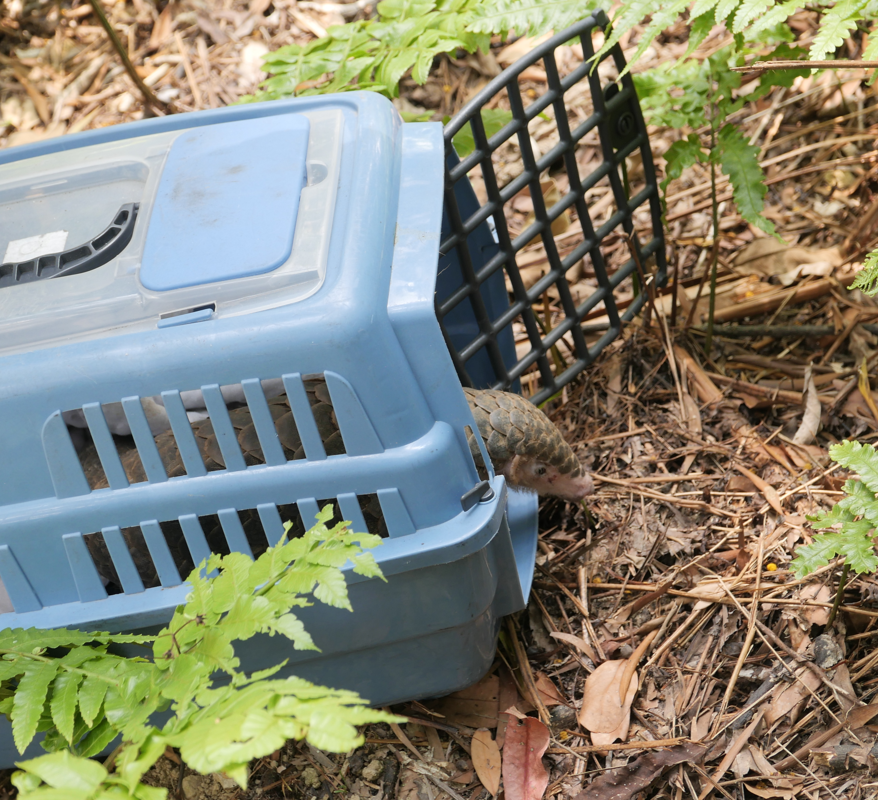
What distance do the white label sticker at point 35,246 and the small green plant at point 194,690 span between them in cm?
69

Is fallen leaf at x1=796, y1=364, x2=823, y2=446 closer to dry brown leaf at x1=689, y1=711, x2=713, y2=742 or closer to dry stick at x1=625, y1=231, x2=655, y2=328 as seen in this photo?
dry stick at x1=625, y1=231, x2=655, y2=328

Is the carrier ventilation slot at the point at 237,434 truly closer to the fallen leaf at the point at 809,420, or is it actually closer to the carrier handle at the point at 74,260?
the carrier handle at the point at 74,260

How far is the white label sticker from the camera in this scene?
158 centimetres

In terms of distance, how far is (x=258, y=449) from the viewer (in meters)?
1.50

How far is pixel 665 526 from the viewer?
2086 mm

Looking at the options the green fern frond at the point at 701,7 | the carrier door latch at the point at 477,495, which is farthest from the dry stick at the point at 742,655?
the green fern frond at the point at 701,7

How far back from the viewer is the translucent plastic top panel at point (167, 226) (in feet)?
4.63

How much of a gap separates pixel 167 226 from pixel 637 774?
1404mm

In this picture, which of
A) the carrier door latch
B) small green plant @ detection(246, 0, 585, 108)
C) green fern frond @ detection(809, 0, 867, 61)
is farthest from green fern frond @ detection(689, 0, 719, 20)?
the carrier door latch

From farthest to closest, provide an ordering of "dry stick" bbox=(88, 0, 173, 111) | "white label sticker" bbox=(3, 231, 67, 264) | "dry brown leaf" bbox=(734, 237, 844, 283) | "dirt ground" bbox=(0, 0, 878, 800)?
"dry stick" bbox=(88, 0, 173, 111)
"dry brown leaf" bbox=(734, 237, 844, 283)
"dirt ground" bbox=(0, 0, 878, 800)
"white label sticker" bbox=(3, 231, 67, 264)

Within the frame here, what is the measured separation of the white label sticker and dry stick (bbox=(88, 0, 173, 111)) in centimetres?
198

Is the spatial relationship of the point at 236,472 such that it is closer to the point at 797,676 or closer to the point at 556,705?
the point at 556,705

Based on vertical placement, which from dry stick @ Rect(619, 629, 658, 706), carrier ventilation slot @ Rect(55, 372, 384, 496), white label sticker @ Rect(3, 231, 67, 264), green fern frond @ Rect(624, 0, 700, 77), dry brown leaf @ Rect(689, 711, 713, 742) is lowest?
dry brown leaf @ Rect(689, 711, 713, 742)

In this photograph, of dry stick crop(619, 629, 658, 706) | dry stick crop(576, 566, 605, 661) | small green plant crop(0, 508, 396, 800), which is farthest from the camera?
dry stick crop(576, 566, 605, 661)
